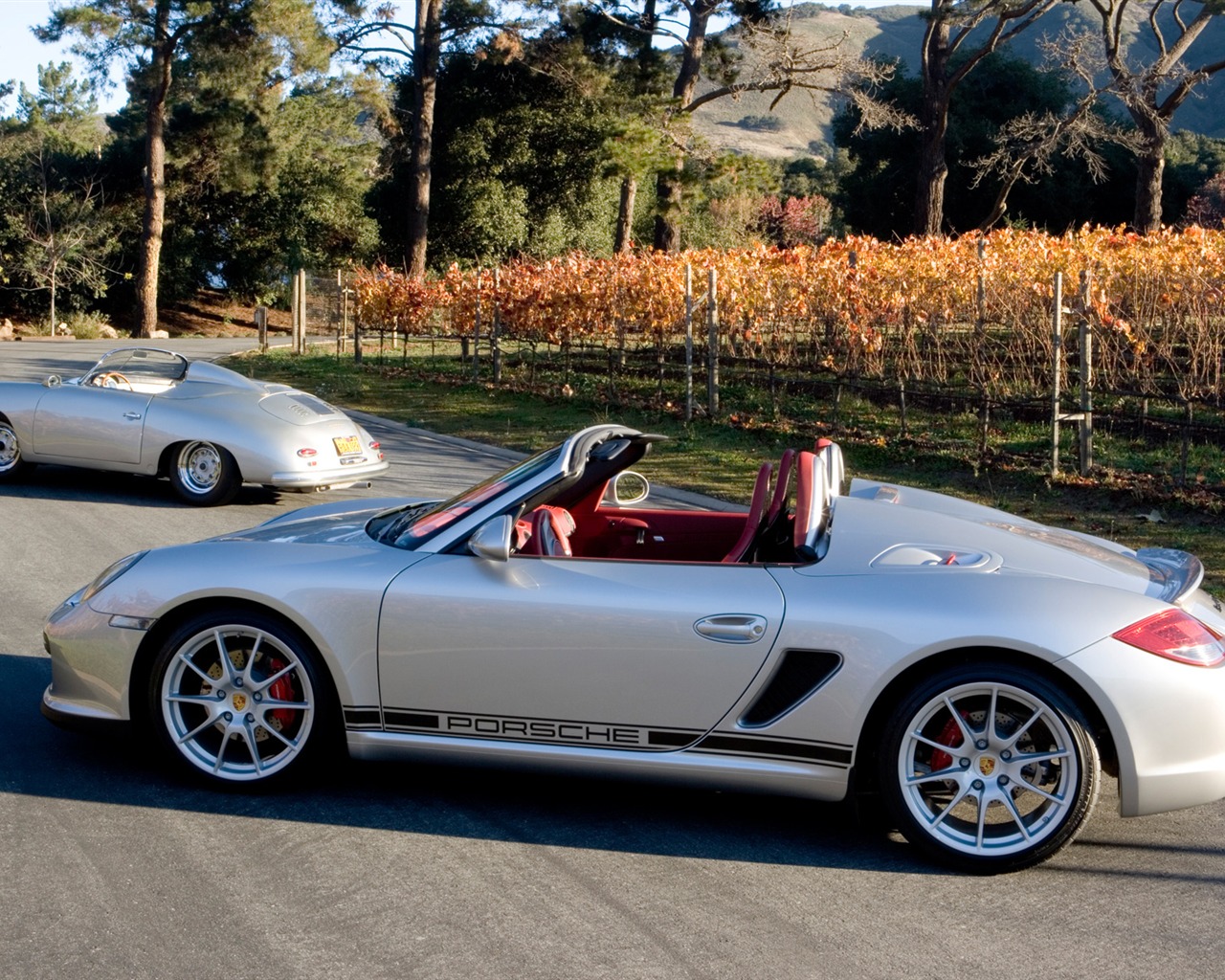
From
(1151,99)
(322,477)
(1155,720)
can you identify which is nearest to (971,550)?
(1155,720)

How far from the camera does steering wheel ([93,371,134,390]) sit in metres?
11.0

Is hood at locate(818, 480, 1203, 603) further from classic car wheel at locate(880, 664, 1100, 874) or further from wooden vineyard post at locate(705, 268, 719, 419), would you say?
wooden vineyard post at locate(705, 268, 719, 419)

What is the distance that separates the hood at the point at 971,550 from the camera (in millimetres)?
4391

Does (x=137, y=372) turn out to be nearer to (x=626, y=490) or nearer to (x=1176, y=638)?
(x=626, y=490)

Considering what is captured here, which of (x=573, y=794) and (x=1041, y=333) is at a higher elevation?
(x=1041, y=333)

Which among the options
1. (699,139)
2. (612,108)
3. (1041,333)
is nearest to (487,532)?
(1041,333)

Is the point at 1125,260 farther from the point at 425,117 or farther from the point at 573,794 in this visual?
the point at 425,117

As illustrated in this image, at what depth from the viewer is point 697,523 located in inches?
215

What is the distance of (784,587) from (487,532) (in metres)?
1.02

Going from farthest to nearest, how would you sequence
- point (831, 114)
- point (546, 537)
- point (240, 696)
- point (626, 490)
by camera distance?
1. point (831, 114)
2. point (626, 490)
3. point (546, 537)
4. point (240, 696)

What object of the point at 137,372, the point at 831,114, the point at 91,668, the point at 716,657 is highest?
the point at 831,114

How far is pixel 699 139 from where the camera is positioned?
1156 inches

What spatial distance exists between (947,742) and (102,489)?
9.02 m

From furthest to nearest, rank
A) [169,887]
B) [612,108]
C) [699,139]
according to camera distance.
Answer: [612,108]
[699,139]
[169,887]
